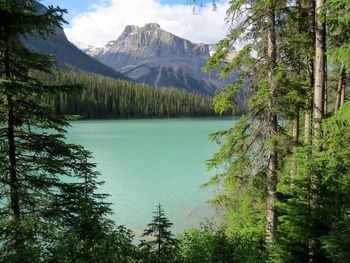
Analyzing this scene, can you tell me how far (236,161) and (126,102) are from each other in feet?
478

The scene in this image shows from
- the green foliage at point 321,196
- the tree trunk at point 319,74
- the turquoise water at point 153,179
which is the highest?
the tree trunk at point 319,74

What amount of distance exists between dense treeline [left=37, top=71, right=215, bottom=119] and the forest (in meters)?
129

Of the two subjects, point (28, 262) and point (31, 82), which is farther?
point (31, 82)

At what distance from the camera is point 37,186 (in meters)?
7.86

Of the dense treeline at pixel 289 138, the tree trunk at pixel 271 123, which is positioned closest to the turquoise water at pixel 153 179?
the dense treeline at pixel 289 138

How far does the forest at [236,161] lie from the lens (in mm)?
6562

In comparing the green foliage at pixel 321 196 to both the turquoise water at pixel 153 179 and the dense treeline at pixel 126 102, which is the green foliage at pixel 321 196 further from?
the dense treeline at pixel 126 102

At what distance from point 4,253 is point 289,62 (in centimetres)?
916

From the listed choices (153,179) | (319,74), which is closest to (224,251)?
(319,74)

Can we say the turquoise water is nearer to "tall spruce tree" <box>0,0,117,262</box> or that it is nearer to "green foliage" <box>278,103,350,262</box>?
"tall spruce tree" <box>0,0,117,262</box>

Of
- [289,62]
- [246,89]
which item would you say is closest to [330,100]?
[289,62]

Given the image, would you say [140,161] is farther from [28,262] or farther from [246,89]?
[28,262]

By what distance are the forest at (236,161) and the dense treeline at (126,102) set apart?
424ft

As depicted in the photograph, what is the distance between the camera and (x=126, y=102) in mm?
153500
